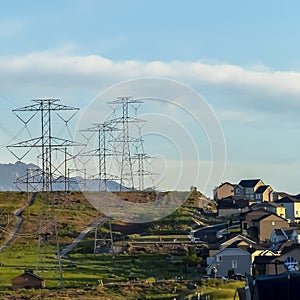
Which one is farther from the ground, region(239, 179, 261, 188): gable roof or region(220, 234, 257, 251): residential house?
region(239, 179, 261, 188): gable roof

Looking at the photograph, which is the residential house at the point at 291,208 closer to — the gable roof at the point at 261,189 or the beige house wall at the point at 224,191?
the gable roof at the point at 261,189

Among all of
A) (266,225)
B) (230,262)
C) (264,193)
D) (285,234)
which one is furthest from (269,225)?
(264,193)

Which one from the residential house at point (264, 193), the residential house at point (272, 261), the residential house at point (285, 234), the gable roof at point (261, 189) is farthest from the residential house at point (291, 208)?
the residential house at point (272, 261)

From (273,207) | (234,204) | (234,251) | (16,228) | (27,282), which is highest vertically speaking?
(234,204)

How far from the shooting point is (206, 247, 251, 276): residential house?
131 ft

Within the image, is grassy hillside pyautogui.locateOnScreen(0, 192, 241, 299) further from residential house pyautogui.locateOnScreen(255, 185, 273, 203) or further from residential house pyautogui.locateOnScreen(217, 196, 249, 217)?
residential house pyautogui.locateOnScreen(255, 185, 273, 203)

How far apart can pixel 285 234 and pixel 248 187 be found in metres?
30.3

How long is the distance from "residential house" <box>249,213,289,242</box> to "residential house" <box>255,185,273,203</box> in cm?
2378

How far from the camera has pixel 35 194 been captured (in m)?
74.1

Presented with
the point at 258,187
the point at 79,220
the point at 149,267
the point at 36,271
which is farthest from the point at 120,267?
the point at 258,187

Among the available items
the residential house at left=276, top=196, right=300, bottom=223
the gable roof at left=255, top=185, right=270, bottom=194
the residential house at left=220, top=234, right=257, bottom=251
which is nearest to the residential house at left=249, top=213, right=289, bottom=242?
the residential house at left=220, top=234, right=257, bottom=251

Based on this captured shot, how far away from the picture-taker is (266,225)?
170 feet

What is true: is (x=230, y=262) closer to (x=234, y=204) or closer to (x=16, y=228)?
(x=16, y=228)

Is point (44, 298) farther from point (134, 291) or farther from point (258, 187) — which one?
point (258, 187)
